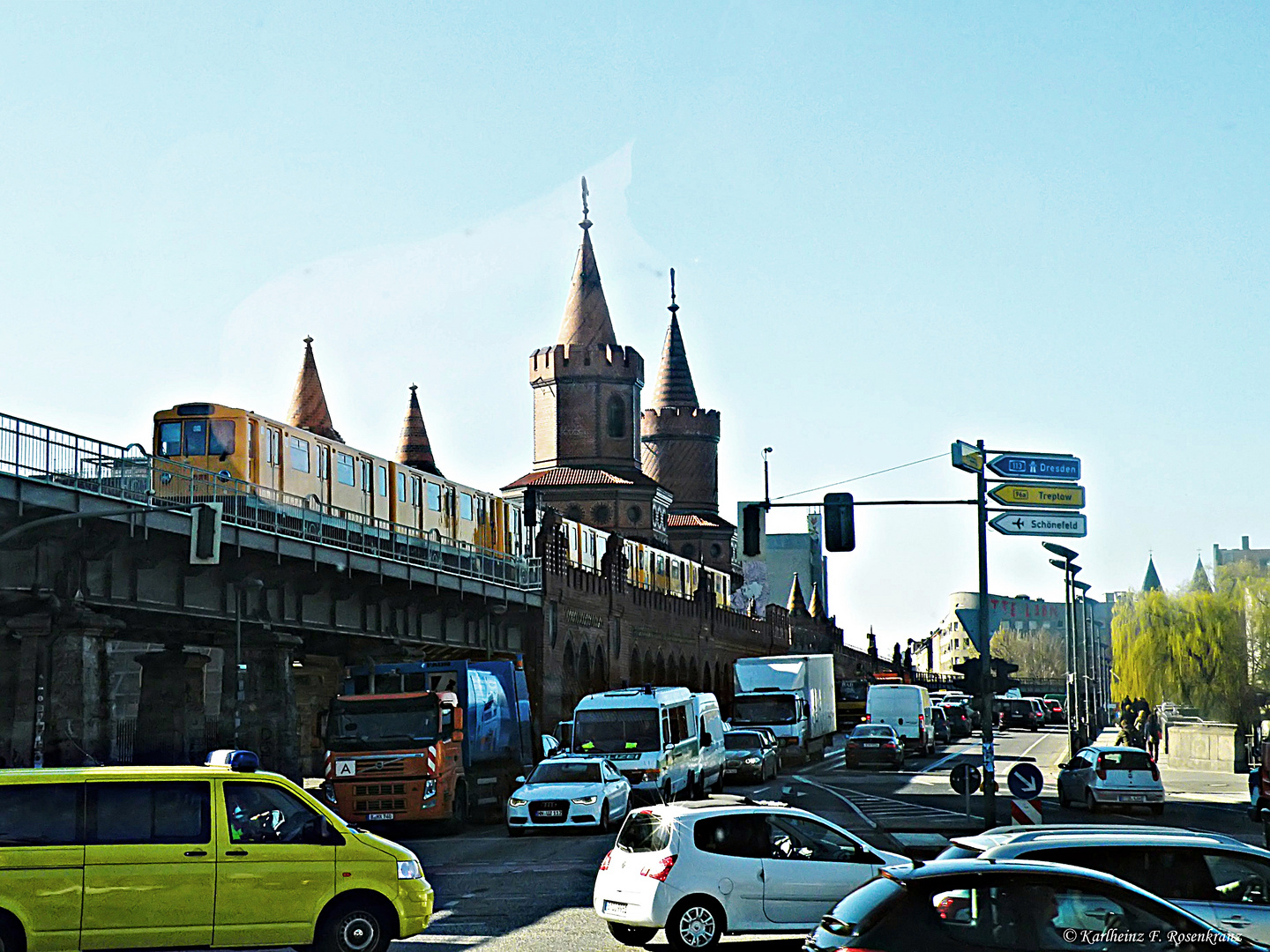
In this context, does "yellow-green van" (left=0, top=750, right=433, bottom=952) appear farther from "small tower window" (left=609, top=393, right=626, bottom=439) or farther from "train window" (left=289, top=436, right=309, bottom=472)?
"small tower window" (left=609, top=393, right=626, bottom=439)

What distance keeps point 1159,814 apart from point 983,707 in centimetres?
958

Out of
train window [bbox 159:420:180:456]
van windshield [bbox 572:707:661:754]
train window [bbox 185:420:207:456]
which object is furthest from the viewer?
train window [bbox 159:420:180:456]

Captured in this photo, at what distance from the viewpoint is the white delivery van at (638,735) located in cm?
3375

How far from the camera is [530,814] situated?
94.3ft

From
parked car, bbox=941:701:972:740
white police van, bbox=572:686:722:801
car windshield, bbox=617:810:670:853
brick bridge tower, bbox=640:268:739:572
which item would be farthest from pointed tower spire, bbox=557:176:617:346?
car windshield, bbox=617:810:670:853

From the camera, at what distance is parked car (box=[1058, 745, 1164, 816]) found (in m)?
32.3

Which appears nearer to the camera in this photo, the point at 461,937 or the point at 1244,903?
the point at 1244,903

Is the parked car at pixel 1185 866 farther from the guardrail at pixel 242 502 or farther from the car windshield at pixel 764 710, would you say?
the car windshield at pixel 764 710

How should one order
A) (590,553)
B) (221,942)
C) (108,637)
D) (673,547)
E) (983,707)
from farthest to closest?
1. (673,547)
2. (590,553)
3. (108,637)
4. (983,707)
5. (221,942)

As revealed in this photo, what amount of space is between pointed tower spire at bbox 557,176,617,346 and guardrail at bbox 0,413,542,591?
176 feet

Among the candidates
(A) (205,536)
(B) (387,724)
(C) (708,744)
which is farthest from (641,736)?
(A) (205,536)

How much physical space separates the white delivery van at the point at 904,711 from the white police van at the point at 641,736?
29.4m

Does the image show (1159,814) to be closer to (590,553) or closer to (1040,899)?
(1040,899)

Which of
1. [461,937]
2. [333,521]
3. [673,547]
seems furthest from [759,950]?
[673,547]
